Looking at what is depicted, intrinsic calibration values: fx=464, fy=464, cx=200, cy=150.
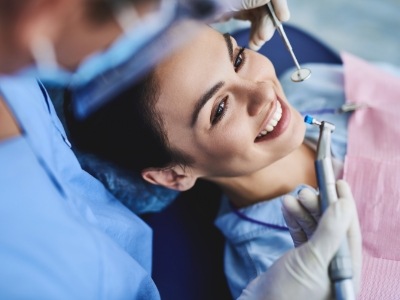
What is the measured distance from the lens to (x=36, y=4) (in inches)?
13.8

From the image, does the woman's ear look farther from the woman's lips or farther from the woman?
the woman's lips

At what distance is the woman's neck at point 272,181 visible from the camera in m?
1.05

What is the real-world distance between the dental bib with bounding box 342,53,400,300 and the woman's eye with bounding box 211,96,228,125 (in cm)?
34

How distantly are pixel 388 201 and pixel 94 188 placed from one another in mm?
617

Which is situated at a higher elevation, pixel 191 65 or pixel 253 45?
pixel 191 65

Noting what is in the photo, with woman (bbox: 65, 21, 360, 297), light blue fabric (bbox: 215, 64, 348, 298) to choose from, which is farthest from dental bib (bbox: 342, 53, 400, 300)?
woman (bbox: 65, 21, 360, 297)

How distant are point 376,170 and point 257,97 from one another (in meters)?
0.36

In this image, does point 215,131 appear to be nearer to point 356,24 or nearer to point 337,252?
point 337,252

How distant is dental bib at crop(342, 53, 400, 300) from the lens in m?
0.91

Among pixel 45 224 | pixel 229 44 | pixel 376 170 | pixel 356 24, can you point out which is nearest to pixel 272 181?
pixel 376 170

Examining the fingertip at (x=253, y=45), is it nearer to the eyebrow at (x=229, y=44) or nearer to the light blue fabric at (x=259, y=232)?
the eyebrow at (x=229, y=44)

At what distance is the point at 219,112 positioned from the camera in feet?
Answer: 2.93

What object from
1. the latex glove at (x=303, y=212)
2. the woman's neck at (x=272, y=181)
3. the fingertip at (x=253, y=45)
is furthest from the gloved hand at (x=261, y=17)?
the latex glove at (x=303, y=212)

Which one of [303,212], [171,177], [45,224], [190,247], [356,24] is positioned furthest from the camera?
[356,24]
